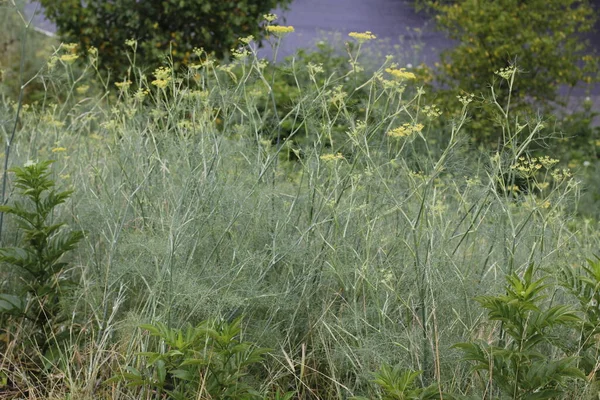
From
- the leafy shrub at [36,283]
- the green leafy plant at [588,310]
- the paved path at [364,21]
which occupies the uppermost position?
the green leafy plant at [588,310]

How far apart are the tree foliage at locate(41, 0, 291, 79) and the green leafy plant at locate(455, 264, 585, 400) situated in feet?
16.4

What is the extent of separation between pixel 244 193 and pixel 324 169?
33 cm

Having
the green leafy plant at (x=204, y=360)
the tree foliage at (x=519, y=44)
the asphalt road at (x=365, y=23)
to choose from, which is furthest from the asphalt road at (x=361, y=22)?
the green leafy plant at (x=204, y=360)

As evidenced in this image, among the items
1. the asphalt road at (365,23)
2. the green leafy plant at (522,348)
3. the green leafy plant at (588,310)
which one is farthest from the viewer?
the asphalt road at (365,23)

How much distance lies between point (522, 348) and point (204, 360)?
3.05 ft

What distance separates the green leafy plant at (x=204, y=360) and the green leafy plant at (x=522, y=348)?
2.16 ft

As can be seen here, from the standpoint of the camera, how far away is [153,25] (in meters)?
7.13

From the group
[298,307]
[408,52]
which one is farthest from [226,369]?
[408,52]

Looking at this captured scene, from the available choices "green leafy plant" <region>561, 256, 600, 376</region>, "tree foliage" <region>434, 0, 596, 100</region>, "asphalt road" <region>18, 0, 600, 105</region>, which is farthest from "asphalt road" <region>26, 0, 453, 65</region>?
"green leafy plant" <region>561, 256, 600, 376</region>

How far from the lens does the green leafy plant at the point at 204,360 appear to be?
2.59 metres

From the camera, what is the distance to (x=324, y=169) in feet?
11.3

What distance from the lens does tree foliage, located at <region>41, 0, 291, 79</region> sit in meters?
7.09

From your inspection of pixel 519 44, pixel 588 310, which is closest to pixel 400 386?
pixel 588 310

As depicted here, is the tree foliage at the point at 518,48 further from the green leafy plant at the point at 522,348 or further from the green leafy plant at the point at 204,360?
the green leafy plant at the point at 204,360
